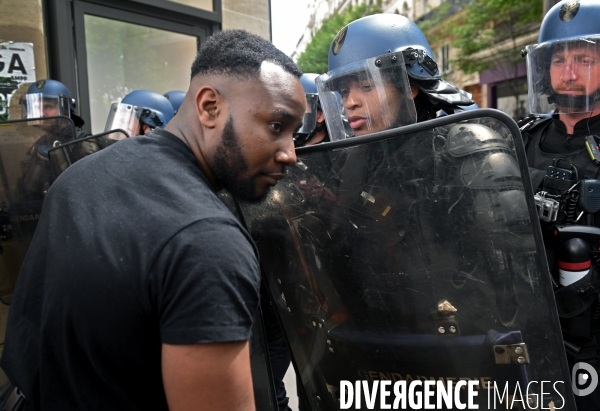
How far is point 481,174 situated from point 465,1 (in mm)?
18256

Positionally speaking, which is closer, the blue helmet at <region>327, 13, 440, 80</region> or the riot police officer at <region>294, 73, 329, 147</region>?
the blue helmet at <region>327, 13, 440, 80</region>

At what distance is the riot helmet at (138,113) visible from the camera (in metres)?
4.16

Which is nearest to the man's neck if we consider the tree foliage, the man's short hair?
the man's short hair

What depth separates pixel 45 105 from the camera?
402 cm

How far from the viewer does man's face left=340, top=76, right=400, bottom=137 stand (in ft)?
6.10

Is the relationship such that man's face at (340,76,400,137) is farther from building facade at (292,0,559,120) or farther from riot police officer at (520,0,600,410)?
building facade at (292,0,559,120)

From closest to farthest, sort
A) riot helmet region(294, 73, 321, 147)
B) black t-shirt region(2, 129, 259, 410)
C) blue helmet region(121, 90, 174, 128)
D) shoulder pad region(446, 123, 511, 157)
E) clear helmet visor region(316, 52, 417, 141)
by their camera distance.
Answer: black t-shirt region(2, 129, 259, 410), shoulder pad region(446, 123, 511, 157), clear helmet visor region(316, 52, 417, 141), riot helmet region(294, 73, 321, 147), blue helmet region(121, 90, 174, 128)

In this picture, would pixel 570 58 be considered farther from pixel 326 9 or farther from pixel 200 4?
pixel 326 9

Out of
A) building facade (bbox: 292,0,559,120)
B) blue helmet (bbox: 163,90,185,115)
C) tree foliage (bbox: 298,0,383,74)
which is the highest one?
tree foliage (bbox: 298,0,383,74)

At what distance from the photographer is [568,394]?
1.13 meters

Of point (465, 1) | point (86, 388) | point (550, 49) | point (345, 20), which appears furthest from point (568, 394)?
point (345, 20)

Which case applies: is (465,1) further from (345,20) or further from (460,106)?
(460,106)

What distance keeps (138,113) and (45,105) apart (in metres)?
0.70

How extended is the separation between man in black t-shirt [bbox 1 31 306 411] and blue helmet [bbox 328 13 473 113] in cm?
89
